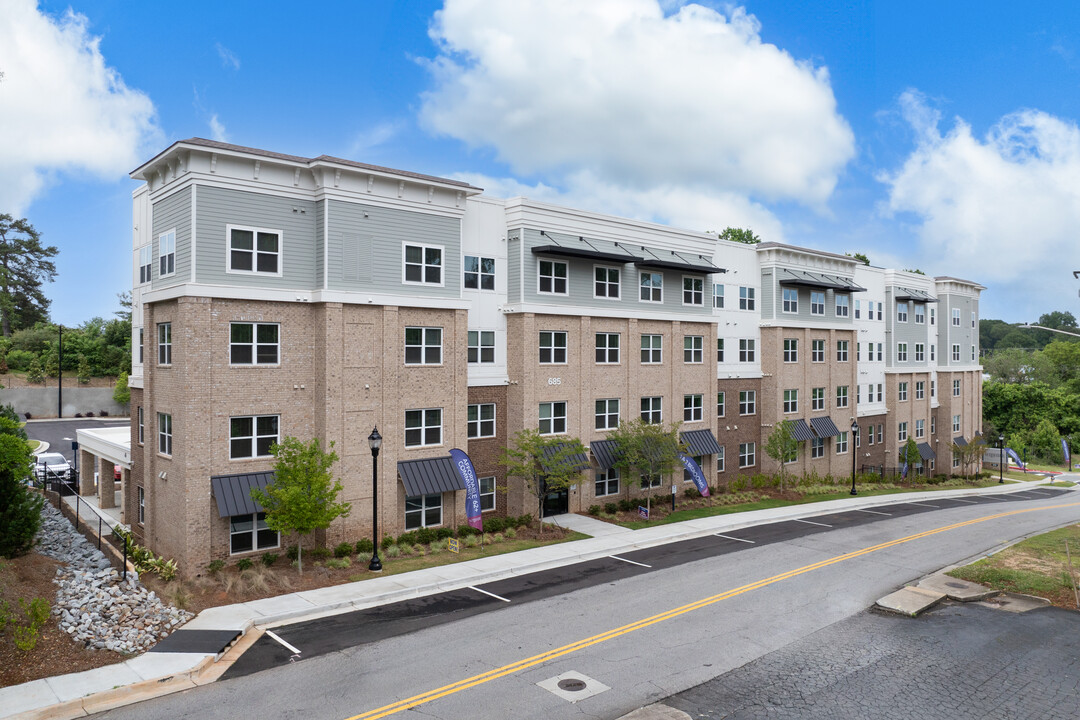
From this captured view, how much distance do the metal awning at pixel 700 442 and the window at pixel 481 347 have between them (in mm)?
11892

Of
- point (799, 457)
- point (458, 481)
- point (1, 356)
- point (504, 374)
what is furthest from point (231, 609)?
point (1, 356)

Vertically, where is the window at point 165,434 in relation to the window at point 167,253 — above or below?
below

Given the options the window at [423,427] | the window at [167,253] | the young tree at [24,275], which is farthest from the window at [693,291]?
the young tree at [24,275]

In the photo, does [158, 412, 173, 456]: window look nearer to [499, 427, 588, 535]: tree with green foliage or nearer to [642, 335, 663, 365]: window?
[499, 427, 588, 535]: tree with green foliage

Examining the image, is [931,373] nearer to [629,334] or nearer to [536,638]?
[629,334]

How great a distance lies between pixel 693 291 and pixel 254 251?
2271 cm

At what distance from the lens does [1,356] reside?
7206 cm

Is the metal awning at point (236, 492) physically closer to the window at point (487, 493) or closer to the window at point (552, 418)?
the window at point (487, 493)

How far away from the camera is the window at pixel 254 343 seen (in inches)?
883

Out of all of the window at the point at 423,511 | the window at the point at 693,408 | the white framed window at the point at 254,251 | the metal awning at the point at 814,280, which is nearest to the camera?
the white framed window at the point at 254,251

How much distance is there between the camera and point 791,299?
1711 inches

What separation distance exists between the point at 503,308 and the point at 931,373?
43690 millimetres

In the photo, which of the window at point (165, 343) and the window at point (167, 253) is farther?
the window at point (165, 343)

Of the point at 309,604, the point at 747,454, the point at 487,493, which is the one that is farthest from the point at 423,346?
the point at 747,454
